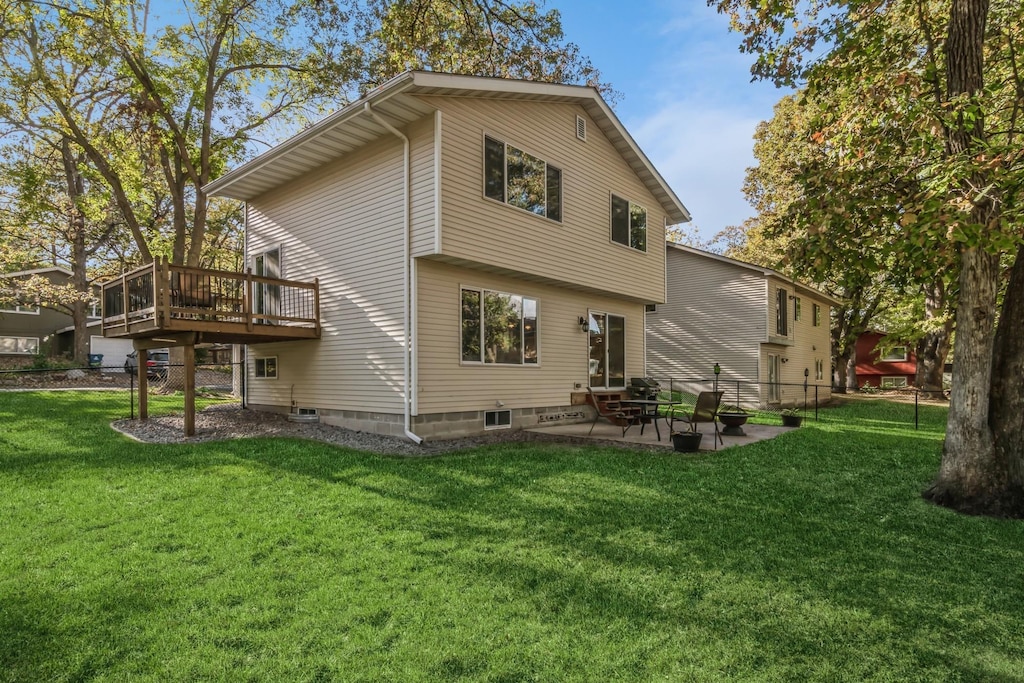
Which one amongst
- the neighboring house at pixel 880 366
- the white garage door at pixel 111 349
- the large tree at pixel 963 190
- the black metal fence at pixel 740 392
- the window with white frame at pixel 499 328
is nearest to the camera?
the large tree at pixel 963 190

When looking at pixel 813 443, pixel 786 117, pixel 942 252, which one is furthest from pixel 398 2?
pixel 786 117

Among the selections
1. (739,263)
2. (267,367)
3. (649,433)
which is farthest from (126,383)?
(739,263)

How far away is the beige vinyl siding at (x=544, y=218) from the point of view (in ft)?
29.6

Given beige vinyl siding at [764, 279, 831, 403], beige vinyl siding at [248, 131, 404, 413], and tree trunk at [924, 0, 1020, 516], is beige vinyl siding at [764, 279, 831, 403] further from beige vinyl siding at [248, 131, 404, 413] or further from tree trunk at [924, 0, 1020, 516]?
beige vinyl siding at [248, 131, 404, 413]

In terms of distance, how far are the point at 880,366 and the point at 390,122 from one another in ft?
127

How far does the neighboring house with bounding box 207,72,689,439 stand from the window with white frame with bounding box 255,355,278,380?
0.14ft

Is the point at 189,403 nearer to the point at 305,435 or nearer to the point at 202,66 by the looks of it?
the point at 305,435

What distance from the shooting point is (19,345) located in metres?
27.4

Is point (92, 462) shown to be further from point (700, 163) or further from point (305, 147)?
point (700, 163)

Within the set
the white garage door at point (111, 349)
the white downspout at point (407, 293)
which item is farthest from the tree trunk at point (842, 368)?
the white garage door at point (111, 349)

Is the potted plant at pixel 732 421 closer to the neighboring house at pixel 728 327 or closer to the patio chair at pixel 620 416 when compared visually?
the patio chair at pixel 620 416

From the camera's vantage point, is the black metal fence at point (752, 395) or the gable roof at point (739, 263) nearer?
the black metal fence at point (752, 395)

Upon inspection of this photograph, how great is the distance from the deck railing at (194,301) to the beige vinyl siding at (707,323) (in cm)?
1342

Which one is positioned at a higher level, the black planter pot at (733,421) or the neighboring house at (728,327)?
the neighboring house at (728,327)
